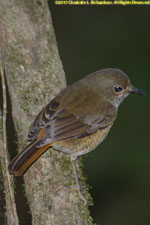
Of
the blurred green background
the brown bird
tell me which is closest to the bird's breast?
the brown bird

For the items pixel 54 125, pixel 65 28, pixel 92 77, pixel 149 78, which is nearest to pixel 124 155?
pixel 149 78

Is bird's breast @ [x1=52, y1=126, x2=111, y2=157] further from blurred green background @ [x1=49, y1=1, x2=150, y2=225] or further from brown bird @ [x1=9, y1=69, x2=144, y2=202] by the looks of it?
blurred green background @ [x1=49, y1=1, x2=150, y2=225]

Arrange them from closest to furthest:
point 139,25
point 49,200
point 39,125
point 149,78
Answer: point 49,200, point 39,125, point 149,78, point 139,25

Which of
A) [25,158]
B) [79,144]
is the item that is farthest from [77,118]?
[25,158]

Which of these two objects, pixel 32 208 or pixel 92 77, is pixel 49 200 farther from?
pixel 92 77

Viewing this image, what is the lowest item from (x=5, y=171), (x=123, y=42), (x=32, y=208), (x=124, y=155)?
(x=124, y=155)

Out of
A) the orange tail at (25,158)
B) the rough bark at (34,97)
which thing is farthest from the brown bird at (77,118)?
the rough bark at (34,97)
